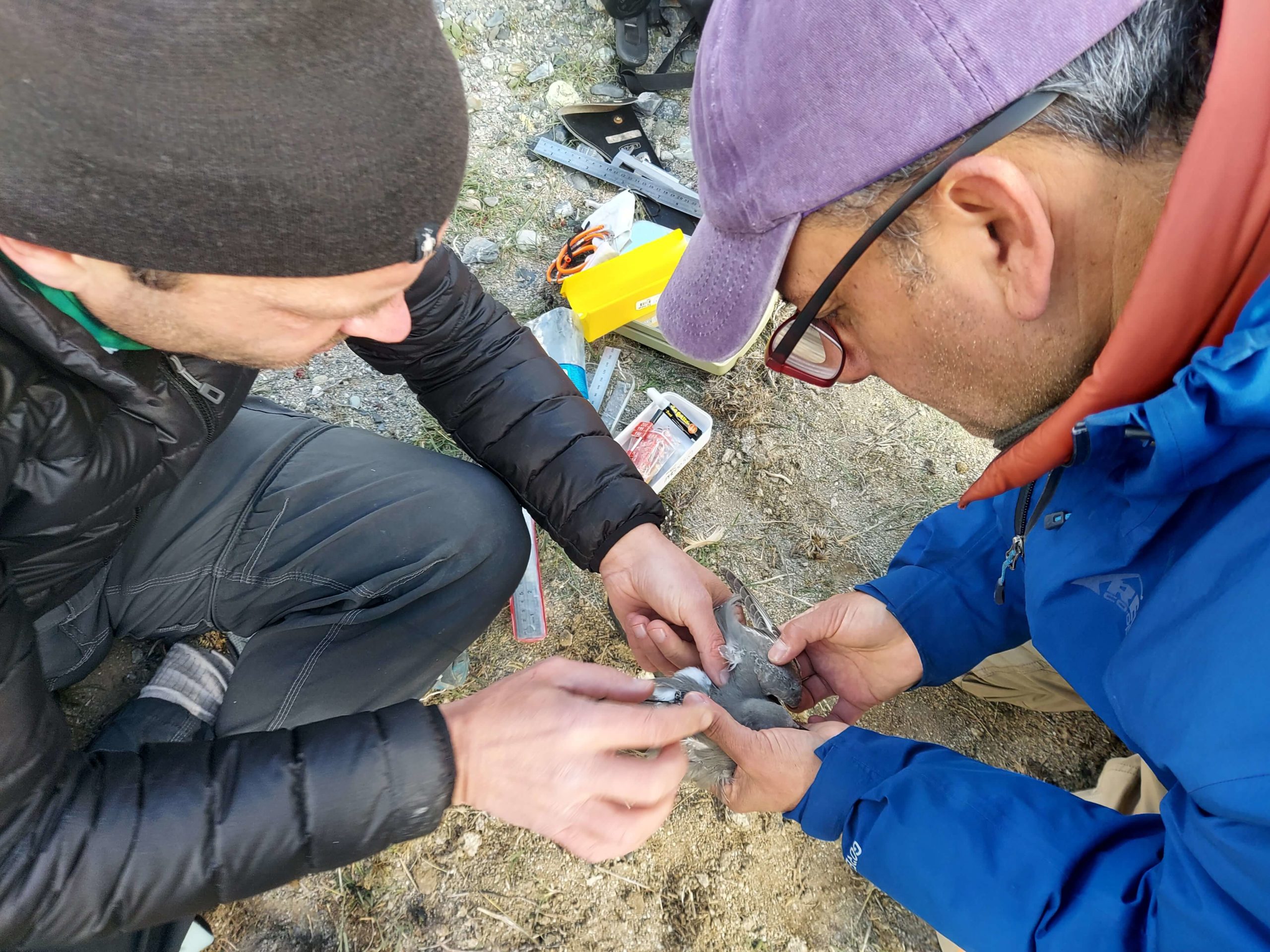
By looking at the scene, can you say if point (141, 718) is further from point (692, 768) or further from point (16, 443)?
point (692, 768)

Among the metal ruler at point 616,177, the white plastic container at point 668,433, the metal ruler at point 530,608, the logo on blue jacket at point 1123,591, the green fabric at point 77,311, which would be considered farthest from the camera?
the metal ruler at point 616,177

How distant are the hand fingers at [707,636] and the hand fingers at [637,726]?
500 millimetres

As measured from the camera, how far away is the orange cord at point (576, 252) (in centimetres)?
382

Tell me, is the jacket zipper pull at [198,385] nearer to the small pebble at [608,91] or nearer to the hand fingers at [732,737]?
the hand fingers at [732,737]

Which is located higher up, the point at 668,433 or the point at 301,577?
the point at 668,433

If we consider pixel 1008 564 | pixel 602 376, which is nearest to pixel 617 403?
pixel 602 376

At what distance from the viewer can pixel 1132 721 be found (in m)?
1.63

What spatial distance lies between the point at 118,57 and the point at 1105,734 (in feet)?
11.7

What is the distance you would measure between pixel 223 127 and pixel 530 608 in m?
2.23

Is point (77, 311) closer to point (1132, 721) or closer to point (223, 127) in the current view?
point (223, 127)

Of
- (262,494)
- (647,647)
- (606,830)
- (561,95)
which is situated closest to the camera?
(606,830)

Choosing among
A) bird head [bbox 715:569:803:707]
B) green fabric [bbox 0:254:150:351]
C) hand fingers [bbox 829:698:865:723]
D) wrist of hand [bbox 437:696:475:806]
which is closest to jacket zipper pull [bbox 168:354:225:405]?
green fabric [bbox 0:254:150:351]

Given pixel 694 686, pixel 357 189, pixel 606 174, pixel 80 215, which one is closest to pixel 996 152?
pixel 357 189

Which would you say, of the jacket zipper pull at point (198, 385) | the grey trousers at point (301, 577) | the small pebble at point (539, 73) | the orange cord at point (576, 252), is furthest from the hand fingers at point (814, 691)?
the small pebble at point (539, 73)
